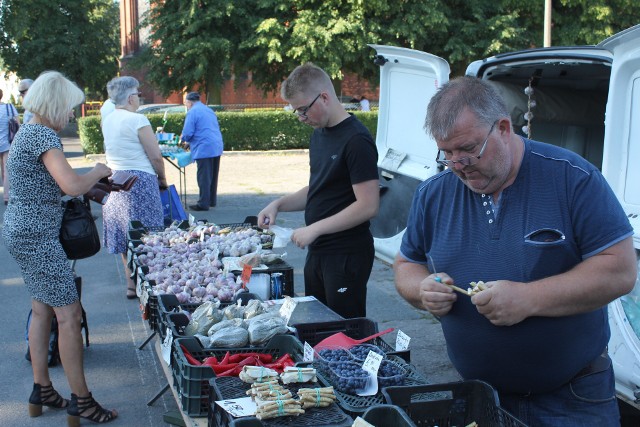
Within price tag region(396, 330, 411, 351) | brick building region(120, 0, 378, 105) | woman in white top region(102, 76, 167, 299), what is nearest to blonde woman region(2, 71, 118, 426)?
price tag region(396, 330, 411, 351)

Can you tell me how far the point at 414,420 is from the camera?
2396mm

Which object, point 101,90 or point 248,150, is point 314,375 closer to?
point 248,150

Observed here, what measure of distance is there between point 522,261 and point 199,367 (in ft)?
4.26

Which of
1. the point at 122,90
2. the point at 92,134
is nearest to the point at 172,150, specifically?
the point at 122,90

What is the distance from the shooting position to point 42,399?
4.53m

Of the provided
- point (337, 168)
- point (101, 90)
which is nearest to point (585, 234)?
point (337, 168)

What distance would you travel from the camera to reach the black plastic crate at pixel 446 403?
2.37 m

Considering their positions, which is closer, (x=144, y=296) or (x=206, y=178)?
(x=144, y=296)

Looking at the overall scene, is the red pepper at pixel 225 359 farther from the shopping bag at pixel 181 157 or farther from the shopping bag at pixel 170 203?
the shopping bag at pixel 181 157

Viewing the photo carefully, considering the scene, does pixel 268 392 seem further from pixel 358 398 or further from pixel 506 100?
pixel 506 100

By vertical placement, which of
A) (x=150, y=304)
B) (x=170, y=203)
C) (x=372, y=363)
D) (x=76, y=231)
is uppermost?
(x=76, y=231)

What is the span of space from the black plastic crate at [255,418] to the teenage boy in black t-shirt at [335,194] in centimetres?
113

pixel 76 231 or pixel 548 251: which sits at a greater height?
pixel 548 251

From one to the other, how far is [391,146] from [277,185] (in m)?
8.88
